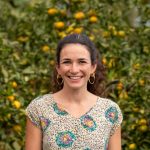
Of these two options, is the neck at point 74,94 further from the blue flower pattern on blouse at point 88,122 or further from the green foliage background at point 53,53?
the green foliage background at point 53,53

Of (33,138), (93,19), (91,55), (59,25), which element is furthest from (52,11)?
(33,138)

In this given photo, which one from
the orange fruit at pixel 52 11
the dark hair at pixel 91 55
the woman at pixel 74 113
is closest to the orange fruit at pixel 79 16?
the orange fruit at pixel 52 11

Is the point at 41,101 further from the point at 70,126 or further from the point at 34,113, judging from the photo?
the point at 70,126

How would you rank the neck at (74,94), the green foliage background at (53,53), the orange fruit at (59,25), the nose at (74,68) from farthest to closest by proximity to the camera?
the orange fruit at (59,25)
the green foliage background at (53,53)
the neck at (74,94)
the nose at (74,68)

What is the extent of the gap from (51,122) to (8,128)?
1.03 metres

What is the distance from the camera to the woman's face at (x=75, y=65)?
2.26 metres

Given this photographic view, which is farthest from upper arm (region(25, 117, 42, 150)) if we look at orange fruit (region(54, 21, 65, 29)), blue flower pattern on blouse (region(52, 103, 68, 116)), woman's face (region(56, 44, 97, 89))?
orange fruit (region(54, 21, 65, 29))

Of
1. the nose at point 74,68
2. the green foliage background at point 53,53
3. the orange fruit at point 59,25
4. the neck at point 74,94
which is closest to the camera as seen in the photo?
the nose at point 74,68

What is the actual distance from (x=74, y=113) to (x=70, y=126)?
7cm

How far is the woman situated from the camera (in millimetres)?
2283

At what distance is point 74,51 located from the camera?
2283 mm

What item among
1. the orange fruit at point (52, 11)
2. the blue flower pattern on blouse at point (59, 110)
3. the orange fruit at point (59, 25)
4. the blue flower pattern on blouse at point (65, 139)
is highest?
the orange fruit at point (52, 11)

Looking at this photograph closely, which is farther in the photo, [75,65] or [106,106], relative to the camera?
[106,106]

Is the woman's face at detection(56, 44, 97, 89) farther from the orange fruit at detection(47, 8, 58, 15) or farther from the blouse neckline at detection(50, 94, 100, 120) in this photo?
the orange fruit at detection(47, 8, 58, 15)
